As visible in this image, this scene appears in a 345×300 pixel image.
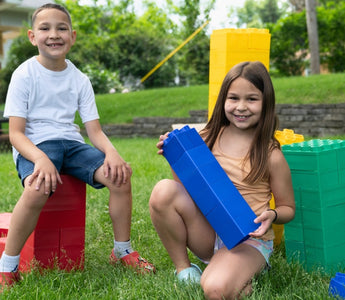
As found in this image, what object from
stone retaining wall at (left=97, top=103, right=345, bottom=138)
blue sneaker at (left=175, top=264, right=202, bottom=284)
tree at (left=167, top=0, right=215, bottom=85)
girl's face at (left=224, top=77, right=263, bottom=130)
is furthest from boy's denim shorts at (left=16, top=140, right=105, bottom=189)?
tree at (left=167, top=0, right=215, bottom=85)

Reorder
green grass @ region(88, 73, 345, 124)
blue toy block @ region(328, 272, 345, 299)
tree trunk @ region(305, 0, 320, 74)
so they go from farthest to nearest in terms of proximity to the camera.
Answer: tree trunk @ region(305, 0, 320, 74), green grass @ region(88, 73, 345, 124), blue toy block @ region(328, 272, 345, 299)

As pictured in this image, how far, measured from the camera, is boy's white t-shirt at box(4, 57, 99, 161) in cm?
251

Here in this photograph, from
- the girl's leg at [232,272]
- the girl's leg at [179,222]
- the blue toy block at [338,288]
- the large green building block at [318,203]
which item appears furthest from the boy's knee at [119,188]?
the blue toy block at [338,288]

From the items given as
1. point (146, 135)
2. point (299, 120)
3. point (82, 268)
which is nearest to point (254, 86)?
point (82, 268)

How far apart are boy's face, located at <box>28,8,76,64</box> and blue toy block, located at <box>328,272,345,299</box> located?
1718 mm

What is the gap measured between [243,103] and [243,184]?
38cm

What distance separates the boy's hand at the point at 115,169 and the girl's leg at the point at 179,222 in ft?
0.87

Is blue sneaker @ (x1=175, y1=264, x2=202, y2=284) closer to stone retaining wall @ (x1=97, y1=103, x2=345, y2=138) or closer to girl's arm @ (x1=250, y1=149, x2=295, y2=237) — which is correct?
girl's arm @ (x1=250, y1=149, x2=295, y2=237)

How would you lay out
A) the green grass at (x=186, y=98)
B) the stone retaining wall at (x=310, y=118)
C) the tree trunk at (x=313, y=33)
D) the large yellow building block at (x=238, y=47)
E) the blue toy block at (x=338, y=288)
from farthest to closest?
the tree trunk at (x=313, y=33) < the green grass at (x=186, y=98) < the stone retaining wall at (x=310, y=118) < the large yellow building block at (x=238, y=47) < the blue toy block at (x=338, y=288)

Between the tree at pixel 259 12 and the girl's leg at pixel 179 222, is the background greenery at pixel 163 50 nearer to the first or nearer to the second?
the girl's leg at pixel 179 222

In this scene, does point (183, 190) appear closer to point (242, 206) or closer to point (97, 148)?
point (242, 206)

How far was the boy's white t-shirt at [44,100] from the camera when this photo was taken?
2510 millimetres

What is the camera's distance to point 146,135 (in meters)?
10.4

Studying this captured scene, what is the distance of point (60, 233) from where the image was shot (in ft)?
8.35
